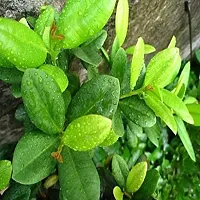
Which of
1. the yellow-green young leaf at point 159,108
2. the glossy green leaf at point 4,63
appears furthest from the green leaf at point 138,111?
the glossy green leaf at point 4,63

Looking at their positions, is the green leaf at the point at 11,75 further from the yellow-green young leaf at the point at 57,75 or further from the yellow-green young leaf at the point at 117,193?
the yellow-green young leaf at the point at 117,193

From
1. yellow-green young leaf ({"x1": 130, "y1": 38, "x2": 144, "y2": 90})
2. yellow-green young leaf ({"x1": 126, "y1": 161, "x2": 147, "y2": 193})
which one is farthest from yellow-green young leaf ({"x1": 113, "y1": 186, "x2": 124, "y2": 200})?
yellow-green young leaf ({"x1": 130, "y1": 38, "x2": 144, "y2": 90})

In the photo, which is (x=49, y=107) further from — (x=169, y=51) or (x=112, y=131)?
(x=169, y=51)

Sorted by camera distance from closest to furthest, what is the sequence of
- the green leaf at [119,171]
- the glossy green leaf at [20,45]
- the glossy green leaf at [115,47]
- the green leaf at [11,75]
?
the glossy green leaf at [20,45] < the green leaf at [11,75] < the glossy green leaf at [115,47] < the green leaf at [119,171]

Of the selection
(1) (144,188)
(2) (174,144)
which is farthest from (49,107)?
(2) (174,144)

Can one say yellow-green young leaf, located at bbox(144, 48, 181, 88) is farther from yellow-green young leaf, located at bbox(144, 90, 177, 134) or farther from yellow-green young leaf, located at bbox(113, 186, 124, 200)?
yellow-green young leaf, located at bbox(113, 186, 124, 200)

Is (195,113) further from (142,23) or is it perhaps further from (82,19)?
(82,19)
